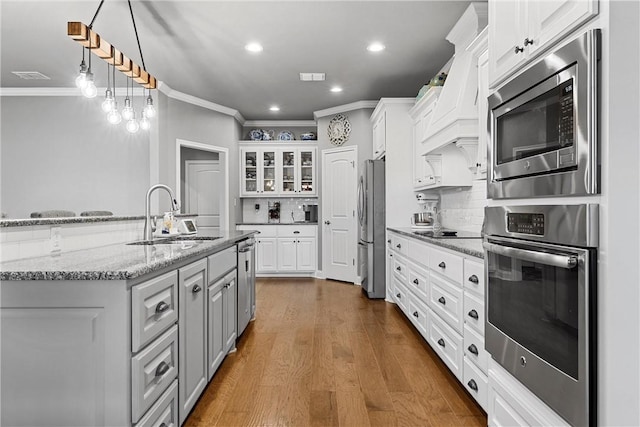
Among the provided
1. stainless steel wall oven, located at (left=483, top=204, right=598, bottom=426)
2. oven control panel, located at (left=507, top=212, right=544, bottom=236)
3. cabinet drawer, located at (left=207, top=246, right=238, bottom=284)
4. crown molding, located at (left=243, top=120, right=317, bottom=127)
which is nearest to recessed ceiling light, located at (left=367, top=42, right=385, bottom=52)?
cabinet drawer, located at (left=207, top=246, right=238, bottom=284)

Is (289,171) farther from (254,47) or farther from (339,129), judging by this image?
(254,47)

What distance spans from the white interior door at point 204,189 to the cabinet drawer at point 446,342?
523cm

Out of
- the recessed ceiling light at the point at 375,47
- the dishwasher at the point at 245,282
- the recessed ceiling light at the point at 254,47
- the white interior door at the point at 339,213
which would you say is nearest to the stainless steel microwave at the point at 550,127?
the dishwasher at the point at 245,282

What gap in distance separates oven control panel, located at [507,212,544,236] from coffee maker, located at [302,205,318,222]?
18.2ft

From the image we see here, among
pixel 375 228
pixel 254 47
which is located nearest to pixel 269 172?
pixel 375 228

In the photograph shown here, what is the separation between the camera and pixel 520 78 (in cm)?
138

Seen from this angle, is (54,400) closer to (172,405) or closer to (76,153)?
(172,405)

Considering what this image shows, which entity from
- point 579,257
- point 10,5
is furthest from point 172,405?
point 10,5

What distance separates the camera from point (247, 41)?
12.3ft

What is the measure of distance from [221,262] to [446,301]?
1.52 m

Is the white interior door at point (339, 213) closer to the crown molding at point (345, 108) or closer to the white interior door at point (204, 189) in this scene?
the crown molding at point (345, 108)

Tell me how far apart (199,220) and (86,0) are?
4.61 metres

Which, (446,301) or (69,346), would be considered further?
(446,301)

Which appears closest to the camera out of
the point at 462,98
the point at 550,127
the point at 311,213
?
the point at 550,127
